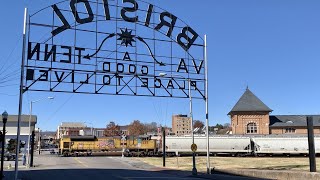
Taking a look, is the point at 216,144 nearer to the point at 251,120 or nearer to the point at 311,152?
the point at 251,120

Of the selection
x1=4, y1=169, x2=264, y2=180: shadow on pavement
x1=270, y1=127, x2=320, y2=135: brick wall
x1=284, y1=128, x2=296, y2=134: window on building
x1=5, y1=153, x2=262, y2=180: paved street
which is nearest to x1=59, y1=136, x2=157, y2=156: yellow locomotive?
x1=5, y1=153, x2=262, y2=180: paved street

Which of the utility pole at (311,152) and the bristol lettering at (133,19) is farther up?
the bristol lettering at (133,19)

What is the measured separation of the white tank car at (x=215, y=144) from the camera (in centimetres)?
7869

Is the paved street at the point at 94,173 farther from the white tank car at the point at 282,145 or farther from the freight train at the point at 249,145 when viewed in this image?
the white tank car at the point at 282,145

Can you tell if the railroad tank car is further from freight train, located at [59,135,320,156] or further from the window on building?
the window on building

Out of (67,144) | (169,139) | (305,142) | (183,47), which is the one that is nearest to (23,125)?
(67,144)

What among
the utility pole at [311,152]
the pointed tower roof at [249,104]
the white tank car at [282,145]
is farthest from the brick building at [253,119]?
the utility pole at [311,152]

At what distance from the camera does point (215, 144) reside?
80000mm

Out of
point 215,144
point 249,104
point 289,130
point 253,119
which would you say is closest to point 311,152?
point 215,144

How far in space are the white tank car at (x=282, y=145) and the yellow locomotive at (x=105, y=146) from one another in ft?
68.6

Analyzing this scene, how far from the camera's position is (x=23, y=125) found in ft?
439

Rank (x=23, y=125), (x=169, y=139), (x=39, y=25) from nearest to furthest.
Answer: (x=39, y=25), (x=169, y=139), (x=23, y=125)

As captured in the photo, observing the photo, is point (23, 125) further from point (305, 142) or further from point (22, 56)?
point (22, 56)

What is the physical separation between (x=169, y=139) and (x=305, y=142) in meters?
26.4
